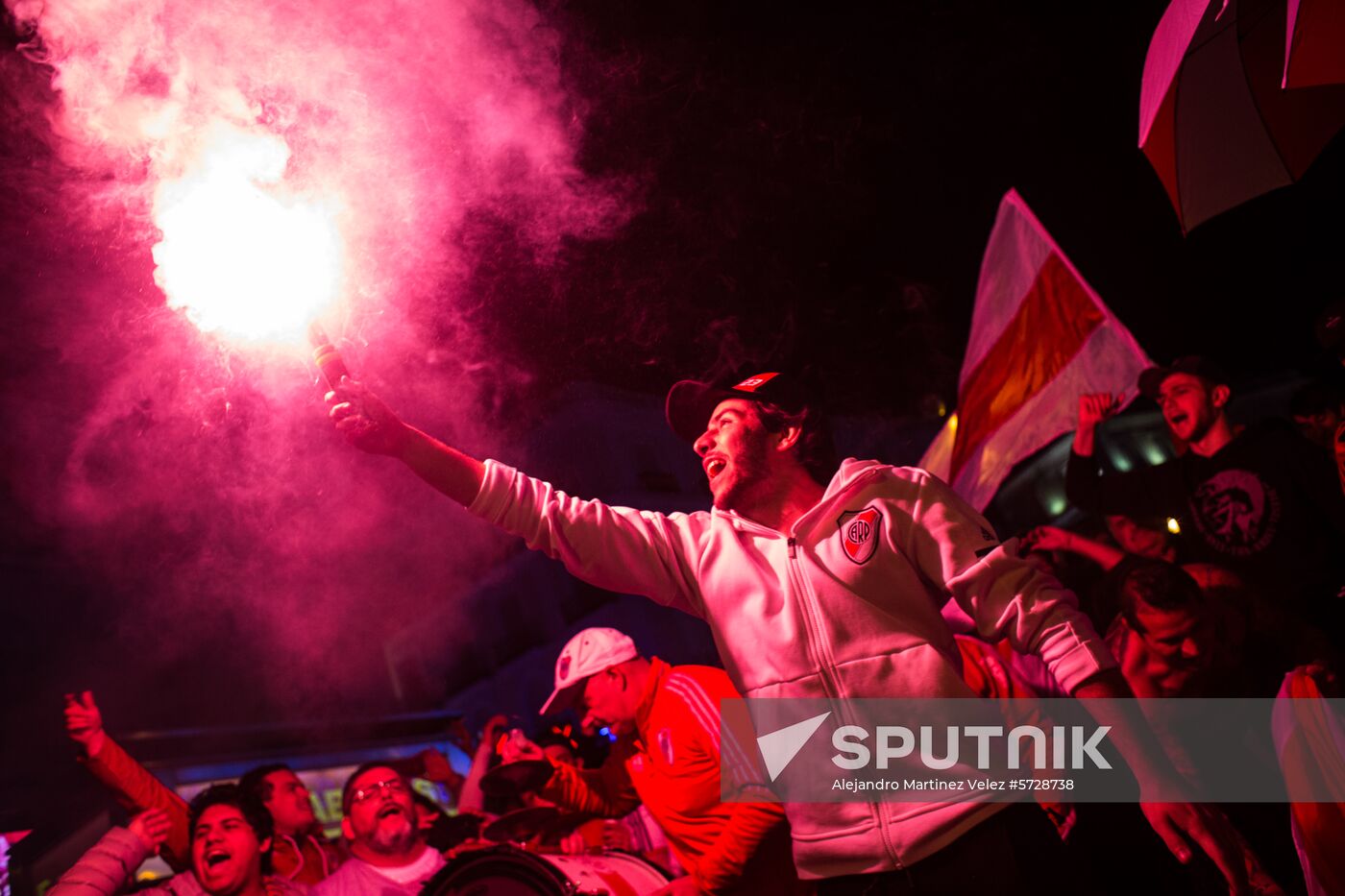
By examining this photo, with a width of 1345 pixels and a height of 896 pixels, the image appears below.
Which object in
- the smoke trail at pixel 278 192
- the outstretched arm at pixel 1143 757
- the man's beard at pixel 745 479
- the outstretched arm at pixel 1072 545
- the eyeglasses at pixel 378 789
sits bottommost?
the outstretched arm at pixel 1143 757

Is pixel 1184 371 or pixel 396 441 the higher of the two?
pixel 1184 371

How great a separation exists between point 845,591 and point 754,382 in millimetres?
993

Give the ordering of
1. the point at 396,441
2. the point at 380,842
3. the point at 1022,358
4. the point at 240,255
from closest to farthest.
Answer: the point at 396,441 < the point at 240,255 < the point at 380,842 < the point at 1022,358

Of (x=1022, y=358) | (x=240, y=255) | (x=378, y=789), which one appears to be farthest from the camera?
(x=1022, y=358)

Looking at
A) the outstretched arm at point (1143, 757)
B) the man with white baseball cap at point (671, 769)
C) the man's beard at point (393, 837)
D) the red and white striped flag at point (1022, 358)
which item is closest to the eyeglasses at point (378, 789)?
the man's beard at point (393, 837)

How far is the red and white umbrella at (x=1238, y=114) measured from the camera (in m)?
4.80

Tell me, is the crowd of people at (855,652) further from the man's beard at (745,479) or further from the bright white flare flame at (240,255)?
the bright white flare flame at (240,255)

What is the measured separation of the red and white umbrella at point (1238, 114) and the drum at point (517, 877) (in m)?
4.53

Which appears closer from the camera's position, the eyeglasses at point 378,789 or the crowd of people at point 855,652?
the crowd of people at point 855,652

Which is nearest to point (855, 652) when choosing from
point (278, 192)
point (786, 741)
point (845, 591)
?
point (845, 591)

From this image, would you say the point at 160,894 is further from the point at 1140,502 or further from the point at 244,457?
the point at 1140,502

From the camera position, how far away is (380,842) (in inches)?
185

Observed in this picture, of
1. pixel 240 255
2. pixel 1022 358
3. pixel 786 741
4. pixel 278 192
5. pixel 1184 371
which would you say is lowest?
pixel 786 741

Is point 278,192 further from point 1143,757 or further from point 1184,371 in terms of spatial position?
point 1184,371
